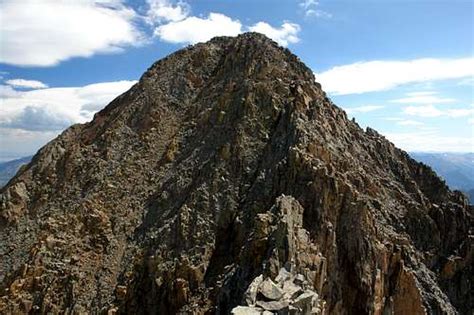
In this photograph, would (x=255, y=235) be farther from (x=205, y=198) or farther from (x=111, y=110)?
(x=111, y=110)

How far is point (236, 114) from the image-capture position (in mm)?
77250

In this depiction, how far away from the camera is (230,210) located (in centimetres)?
6500

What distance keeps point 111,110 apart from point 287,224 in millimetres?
56987

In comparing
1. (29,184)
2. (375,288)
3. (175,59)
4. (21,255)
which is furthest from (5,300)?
(175,59)

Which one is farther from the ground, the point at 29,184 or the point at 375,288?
the point at 29,184

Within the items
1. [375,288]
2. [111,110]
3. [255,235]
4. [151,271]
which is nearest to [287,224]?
[255,235]

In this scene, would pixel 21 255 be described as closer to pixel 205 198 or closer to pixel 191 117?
pixel 205 198

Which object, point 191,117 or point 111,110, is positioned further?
point 111,110

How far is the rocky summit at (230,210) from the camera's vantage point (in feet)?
191

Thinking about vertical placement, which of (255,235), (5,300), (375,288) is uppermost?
(255,235)

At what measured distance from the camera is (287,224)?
2021 inches

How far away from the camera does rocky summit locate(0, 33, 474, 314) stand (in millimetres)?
58281

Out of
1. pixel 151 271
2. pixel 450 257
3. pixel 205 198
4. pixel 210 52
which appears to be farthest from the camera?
pixel 210 52

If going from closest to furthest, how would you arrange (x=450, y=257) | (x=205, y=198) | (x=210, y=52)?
(x=205, y=198)
(x=450, y=257)
(x=210, y=52)
